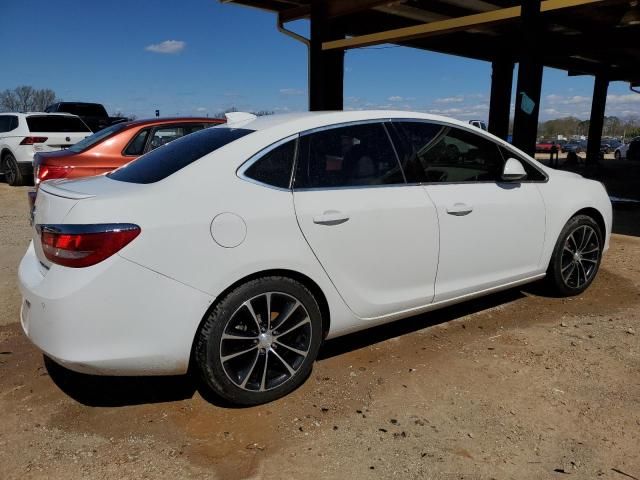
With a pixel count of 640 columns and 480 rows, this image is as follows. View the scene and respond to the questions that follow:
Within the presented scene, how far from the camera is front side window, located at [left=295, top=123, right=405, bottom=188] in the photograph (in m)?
3.00

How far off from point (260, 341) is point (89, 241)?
1.02 metres

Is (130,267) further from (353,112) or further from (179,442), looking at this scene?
(353,112)

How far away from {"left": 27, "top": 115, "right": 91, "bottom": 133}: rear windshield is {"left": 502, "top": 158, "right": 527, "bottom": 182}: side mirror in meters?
11.0

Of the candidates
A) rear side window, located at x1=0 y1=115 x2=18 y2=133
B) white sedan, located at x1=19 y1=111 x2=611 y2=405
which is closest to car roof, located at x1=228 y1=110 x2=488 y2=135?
white sedan, located at x1=19 y1=111 x2=611 y2=405

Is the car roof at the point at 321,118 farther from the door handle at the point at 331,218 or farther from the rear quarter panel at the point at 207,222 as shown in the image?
the door handle at the point at 331,218

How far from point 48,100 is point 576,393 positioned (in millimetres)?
59066

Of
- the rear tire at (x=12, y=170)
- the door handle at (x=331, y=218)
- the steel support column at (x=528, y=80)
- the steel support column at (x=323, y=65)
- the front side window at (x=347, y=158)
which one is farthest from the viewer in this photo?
the rear tire at (x=12, y=170)

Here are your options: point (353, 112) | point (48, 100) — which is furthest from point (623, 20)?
point (48, 100)

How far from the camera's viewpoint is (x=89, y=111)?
17.8 m

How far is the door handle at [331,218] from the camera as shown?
289 centimetres

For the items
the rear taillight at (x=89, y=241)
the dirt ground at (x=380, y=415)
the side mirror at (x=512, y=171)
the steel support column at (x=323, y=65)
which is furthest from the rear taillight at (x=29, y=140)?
the side mirror at (x=512, y=171)

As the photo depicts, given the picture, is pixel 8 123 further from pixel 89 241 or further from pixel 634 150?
pixel 634 150

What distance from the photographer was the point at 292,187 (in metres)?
2.90

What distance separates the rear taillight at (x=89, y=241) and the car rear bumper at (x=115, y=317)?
4 cm
